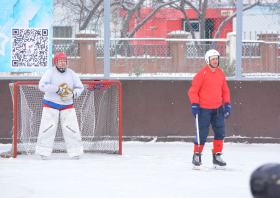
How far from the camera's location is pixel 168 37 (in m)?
8.07

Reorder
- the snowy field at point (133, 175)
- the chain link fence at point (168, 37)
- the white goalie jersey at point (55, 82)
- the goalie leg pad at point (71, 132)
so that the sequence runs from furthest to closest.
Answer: the chain link fence at point (168, 37) < the goalie leg pad at point (71, 132) < the white goalie jersey at point (55, 82) < the snowy field at point (133, 175)

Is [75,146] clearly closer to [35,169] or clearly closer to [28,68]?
[35,169]

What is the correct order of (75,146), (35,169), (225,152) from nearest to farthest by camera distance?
(35,169) → (75,146) → (225,152)

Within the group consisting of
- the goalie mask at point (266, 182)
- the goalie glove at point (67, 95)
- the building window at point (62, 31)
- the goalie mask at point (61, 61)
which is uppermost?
the building window at point (62, 31)

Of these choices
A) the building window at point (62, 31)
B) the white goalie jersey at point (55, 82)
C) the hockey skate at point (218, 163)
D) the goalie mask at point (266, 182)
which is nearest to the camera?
the goalie mask at point (266, 182)

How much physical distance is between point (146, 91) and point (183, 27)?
5.04 ft

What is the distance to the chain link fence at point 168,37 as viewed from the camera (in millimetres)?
7965

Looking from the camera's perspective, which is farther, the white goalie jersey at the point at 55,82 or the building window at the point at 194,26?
the building window at the point at 194,26

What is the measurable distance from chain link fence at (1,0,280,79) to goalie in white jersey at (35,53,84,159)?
5.52ft

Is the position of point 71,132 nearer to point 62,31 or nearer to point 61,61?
point 61,61

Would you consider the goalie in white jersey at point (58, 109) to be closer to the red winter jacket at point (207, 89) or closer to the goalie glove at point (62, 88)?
the goalie glove at point (62, 88)

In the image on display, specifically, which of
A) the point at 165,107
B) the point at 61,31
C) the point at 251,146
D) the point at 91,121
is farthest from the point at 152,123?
the point at 61,31

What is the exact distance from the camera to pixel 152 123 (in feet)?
26.2

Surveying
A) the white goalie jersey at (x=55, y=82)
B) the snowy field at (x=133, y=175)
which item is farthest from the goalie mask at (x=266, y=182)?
the white goalie jersey at (x=55, y=82)
